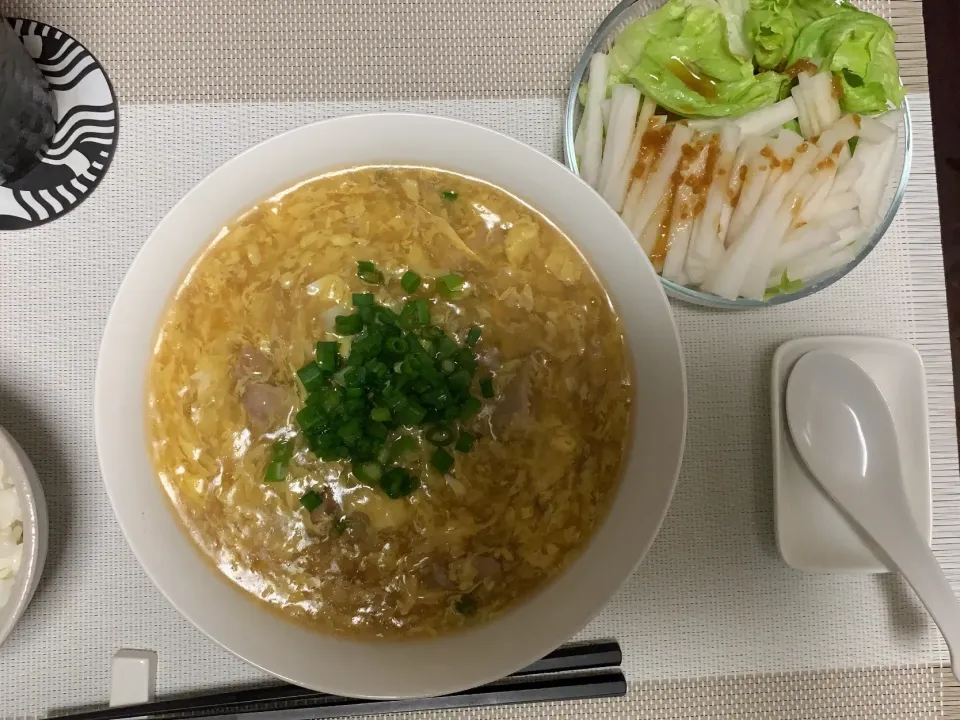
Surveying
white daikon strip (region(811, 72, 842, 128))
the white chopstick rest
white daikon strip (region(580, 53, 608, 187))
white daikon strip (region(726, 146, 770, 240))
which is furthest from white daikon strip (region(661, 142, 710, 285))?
the white chopstick rest

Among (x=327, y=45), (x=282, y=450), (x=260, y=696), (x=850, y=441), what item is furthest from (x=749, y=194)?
(x=260, y=696)

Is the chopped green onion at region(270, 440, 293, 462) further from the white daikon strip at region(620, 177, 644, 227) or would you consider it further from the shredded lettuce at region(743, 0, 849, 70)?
the shredded lettuce at region(743, 0, 849, 70)

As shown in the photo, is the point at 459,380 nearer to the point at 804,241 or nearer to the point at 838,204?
the point at 804,241

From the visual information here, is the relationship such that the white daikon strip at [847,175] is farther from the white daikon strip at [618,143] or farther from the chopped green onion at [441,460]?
the chopped green onion at [441,460]

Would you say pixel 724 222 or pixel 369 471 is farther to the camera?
pixel 724 222

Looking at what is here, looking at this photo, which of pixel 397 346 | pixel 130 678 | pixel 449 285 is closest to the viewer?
pixel 397 346

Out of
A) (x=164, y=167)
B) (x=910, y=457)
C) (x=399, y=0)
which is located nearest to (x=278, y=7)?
A: (x=399, y=0)
